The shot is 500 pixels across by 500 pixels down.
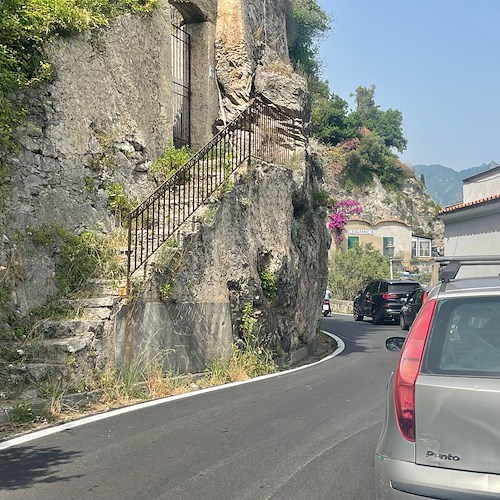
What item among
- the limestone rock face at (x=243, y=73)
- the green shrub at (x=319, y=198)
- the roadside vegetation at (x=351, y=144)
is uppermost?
the roadside vegetation at (x=351, y=144)

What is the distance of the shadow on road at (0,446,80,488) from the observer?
4672 millimetres

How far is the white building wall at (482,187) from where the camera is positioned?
2475 cm

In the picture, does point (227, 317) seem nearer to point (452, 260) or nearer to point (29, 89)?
point (29, 89)

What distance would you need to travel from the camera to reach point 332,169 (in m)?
59.6

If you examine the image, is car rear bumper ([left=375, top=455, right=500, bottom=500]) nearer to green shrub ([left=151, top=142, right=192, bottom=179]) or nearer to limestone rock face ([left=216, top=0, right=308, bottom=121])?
green shrub ([left=151, top=142, right=192, bottom=179])

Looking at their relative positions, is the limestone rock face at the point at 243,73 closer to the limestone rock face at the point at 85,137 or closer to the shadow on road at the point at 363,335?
the limestone rock face at the point at 85,137

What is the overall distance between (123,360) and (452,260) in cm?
540

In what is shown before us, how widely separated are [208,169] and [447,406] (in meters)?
9.37

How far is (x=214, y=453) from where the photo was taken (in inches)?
214

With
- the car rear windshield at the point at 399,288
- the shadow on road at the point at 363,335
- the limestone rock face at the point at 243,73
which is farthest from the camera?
the car rear windshield at the point at 399,288

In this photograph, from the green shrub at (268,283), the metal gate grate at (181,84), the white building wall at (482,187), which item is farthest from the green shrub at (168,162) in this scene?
the white building wall at (482,187)

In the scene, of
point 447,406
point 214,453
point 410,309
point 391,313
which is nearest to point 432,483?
point 447,406

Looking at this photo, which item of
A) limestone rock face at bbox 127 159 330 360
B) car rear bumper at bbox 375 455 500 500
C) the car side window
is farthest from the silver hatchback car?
the car side window

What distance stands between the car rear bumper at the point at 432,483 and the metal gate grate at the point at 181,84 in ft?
43.3
